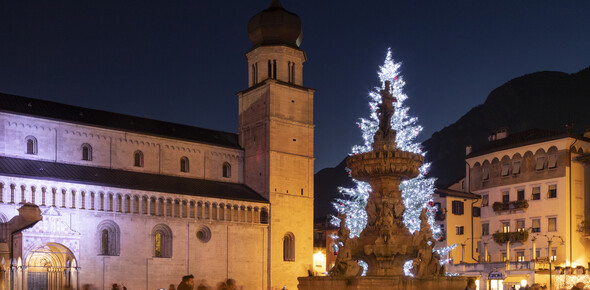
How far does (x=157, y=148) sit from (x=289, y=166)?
10.1 meters

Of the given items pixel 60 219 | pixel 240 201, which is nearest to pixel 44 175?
pixel 60 219

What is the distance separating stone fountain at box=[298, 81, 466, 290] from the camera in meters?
18.5

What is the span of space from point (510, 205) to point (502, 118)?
91.8 m

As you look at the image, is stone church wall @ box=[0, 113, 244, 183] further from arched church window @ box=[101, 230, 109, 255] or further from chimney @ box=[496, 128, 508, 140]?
chimney @ box=[496, 128, 508, 140]

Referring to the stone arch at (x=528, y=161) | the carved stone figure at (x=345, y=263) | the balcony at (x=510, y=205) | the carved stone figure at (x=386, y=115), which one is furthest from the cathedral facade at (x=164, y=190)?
the carved stone figure at (x=386, y=115)

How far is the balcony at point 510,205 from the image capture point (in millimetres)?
48219

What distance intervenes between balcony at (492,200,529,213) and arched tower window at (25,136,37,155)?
105ft

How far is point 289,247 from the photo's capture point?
5306cm

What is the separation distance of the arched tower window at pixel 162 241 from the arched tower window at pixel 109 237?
3.02 metres

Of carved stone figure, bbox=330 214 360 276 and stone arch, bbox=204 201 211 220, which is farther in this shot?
stone arch, bbox=204 201 211 220

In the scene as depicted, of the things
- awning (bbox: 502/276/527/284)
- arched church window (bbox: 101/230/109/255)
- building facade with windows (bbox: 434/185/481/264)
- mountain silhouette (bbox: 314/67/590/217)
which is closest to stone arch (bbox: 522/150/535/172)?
building facade with windows (bbox: 434/185/481/264)

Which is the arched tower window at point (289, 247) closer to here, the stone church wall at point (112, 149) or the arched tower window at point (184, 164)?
the stone church wall at point (112, 149)

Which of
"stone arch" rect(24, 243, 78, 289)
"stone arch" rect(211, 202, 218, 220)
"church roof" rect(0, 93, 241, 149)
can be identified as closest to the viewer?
"stone arch" rect(24, 243, 78, 289)

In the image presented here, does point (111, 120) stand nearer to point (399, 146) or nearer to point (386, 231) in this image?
point (399, 146)
